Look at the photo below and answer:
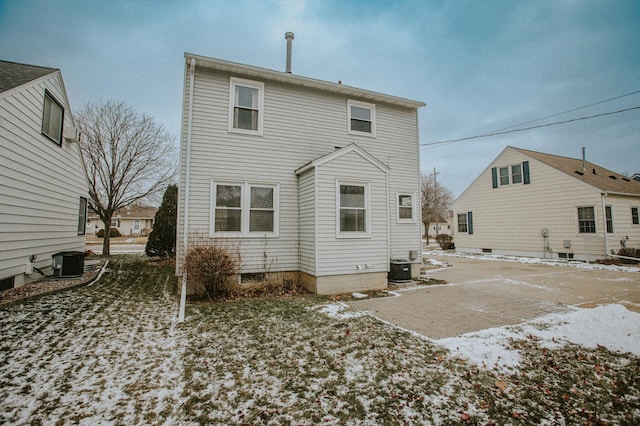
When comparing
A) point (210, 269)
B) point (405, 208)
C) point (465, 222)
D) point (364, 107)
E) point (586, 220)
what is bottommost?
point (210, 269)

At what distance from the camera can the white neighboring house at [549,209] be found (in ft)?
46.9

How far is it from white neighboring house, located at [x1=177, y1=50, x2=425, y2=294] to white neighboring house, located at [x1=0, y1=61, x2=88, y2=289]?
140 inches

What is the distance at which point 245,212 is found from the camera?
800cm

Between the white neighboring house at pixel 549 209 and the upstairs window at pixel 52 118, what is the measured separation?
22276mm

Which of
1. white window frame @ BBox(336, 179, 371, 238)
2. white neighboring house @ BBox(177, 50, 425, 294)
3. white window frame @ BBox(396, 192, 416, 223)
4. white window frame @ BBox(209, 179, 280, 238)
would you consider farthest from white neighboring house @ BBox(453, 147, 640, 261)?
white window frame @ BBox(209, 179, 280, 238)

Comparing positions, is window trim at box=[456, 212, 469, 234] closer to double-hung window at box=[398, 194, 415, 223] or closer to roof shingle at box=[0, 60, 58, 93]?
double-hung window at box=[398, 194, 415, 223]

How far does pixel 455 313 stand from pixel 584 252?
13.8 metres

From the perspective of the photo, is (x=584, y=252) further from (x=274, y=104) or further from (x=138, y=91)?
(x=138, y=91)

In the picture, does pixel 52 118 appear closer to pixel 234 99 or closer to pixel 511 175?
pixel 234 99

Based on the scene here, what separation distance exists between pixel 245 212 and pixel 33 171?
5619mm

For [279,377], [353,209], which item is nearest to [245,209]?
[353,209]

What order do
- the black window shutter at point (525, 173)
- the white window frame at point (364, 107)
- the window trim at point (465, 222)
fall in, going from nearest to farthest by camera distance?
the white window frame at point (364, 107), the black window shutter at point (525, 173), the window trim at point (465, 222)

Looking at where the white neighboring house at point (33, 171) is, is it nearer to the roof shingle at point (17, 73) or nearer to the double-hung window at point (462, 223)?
the roof shingle at point (17, 73)

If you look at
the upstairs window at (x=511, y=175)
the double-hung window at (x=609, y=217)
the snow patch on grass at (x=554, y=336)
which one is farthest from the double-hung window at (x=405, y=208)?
the double-hung window at (x=609, y=217)
